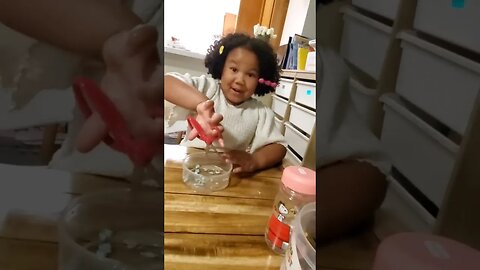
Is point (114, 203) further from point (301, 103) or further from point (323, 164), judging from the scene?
point (301, 103)

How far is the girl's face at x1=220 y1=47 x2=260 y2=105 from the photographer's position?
134 cm

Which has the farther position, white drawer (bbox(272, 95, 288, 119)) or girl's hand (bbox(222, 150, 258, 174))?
white drawer (bbox(272, 95, 288, 119))

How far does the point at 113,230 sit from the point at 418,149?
0.14 m

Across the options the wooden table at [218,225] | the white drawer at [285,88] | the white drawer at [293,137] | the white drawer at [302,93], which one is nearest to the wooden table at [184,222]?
the wooden table at [218,225]

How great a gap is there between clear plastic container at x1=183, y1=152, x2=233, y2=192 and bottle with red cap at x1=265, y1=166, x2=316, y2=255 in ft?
0.56

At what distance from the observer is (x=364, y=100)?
0.48ft

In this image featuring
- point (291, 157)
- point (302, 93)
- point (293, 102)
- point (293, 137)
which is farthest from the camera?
point (293, 102)

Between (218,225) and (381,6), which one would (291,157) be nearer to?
(218,225)

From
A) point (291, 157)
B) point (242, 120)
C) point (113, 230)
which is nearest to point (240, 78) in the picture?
point (242, 120)

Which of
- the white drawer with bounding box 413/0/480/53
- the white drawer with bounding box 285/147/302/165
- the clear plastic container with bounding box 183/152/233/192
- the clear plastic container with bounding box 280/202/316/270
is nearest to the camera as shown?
the white drawer with bounding box 413/0/480/53

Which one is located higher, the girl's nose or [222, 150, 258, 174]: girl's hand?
the girl's nose

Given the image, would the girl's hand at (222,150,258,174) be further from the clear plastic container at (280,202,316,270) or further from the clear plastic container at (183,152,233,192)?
the clear plastic container at (280,202,316,270)

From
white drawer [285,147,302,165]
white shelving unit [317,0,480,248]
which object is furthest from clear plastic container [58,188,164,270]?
white drawer [285,147,302,165]

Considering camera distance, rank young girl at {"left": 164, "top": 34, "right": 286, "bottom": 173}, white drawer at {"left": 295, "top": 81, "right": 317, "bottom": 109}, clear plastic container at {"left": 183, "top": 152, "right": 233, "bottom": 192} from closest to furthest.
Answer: clear plastic container at {"left": 183, "top": 152, "right": 233, "bottom": 192} → young girl at {"left": 164, "top": 34, "right": 286, "bottom": 173} → white drawer at {"left": 295, "top": 81, "right": 317, "bottom": 109}
